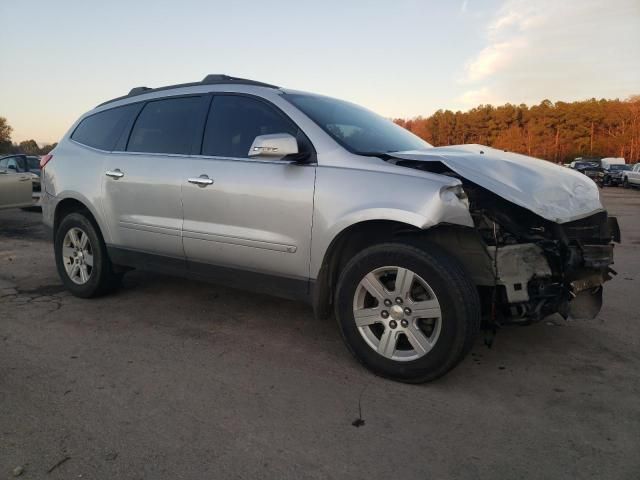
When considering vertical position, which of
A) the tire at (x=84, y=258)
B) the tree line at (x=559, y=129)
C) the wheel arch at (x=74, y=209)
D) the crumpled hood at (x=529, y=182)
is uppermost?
the tree line at (x=559, y=129)

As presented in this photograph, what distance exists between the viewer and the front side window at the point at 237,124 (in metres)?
3.64

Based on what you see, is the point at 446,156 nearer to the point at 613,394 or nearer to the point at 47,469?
the point at 613,394

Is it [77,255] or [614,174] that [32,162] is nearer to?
[77,255]

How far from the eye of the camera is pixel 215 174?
3711 millimetres

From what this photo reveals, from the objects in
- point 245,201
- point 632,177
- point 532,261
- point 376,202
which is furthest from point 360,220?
point 632,177

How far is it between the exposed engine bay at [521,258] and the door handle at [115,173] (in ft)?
8.11

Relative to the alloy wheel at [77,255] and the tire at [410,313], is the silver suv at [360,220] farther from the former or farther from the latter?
the alloy wheel at [77,255]

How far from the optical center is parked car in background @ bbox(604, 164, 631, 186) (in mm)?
32719

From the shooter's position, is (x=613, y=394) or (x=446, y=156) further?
(x=446, y=156)

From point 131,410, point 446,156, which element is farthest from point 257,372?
point 446,156

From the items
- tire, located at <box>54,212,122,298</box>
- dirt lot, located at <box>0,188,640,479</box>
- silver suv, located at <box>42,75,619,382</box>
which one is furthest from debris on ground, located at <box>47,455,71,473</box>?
tire, located at <box>54,212,122,298</box>

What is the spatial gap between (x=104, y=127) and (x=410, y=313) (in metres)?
3.49

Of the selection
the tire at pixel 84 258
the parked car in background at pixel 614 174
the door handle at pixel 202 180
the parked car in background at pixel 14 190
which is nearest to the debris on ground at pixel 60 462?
the door handle at pixel 202 180

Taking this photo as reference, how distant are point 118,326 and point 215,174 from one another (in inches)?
58.2
